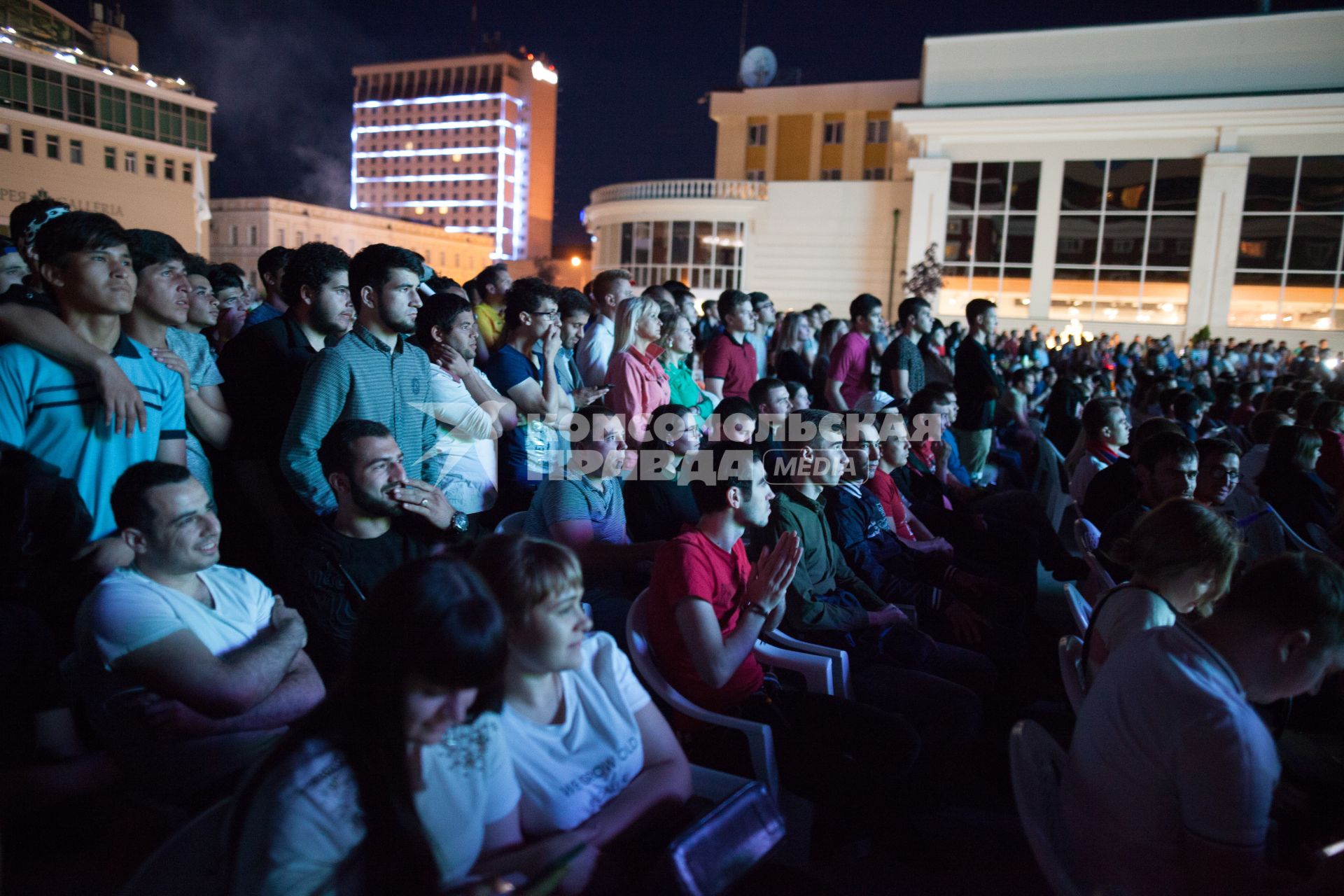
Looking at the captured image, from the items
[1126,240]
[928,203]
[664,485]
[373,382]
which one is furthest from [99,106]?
[664,485]

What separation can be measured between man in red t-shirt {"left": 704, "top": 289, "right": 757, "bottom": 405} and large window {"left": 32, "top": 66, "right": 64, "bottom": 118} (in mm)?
37315

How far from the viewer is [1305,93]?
1992cm

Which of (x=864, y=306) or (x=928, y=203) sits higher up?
(x=928, y=203)

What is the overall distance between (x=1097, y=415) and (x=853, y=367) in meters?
1.80

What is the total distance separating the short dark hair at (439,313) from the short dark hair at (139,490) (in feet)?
4.87

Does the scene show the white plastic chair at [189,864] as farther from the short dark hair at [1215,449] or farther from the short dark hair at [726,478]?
the short dark hair at [1215,449]

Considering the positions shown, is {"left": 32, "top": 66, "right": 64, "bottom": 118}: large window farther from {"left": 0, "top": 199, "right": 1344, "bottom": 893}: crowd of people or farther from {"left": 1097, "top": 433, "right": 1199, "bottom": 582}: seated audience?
{"left": 1097, "top": 433, "right": 1199, "bottom": 582}: seated audience

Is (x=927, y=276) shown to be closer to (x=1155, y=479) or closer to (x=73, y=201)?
(x=1155, y=479)

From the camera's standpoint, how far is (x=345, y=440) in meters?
2.27

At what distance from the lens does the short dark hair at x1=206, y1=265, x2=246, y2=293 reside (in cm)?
415

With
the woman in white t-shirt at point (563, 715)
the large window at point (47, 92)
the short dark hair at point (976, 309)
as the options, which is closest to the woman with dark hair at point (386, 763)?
the woman in white t-shirt at point (563, 715)

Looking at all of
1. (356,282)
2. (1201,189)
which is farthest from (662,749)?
(1201,189)

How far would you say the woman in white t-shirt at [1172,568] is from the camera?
2086mm

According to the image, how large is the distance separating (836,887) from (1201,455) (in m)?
2.56
